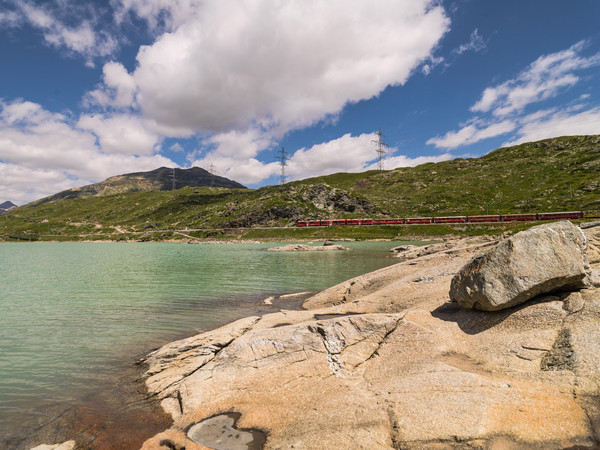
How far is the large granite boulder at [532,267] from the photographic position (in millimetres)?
10320

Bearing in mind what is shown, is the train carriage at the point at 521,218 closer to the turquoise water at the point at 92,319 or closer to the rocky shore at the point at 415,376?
the turquoise water at the point at 92,319

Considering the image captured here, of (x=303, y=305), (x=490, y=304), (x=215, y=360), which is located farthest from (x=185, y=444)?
(x=303, y=305)

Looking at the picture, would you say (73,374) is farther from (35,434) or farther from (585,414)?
(585,414)

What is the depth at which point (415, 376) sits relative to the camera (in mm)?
9578

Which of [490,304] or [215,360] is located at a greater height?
[490,304]

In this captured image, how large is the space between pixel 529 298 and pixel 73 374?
831 inches

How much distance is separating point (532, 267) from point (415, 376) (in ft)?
19.1

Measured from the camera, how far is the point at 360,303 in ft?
66.2

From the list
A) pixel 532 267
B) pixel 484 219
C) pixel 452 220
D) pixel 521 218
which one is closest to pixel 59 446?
pixel 532 267

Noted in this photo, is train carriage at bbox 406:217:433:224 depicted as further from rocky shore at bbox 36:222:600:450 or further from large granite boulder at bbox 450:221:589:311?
large granite boulder at bbox 450:221:589:311

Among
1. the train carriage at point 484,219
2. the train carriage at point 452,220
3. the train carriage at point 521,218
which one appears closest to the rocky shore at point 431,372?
the train carriage at point 521,218

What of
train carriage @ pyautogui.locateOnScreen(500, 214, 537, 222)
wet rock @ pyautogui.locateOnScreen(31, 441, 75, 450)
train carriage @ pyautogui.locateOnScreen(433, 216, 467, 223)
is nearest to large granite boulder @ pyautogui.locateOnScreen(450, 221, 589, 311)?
wet rock @ pyautogui.locateOnScreen(31, 441, 75, 450)

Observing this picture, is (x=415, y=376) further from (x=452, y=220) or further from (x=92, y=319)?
(x=452, y=220)

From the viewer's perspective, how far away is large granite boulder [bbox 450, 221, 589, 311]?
406 inches
